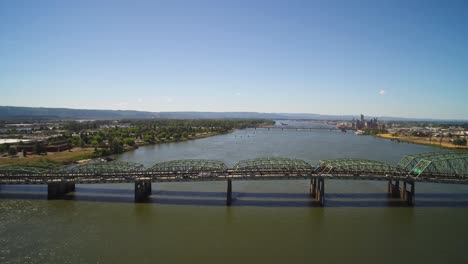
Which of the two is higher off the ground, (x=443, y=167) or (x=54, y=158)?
(x=443, y=167)

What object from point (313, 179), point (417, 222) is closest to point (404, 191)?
point (417, 222)

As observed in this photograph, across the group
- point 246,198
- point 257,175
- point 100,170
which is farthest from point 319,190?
point 100,170

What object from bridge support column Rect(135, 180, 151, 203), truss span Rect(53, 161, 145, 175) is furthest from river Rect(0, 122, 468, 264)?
truss span Rect(53, 161, 145, 175)

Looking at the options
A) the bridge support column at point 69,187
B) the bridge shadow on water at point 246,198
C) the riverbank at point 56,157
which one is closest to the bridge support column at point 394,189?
the bridge shadow on water at point 246,198

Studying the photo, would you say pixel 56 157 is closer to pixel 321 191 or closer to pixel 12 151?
pixel 12 151

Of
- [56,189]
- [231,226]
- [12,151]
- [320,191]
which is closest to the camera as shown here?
[231,226]

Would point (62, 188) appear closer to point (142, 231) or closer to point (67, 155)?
point (142, 231)
